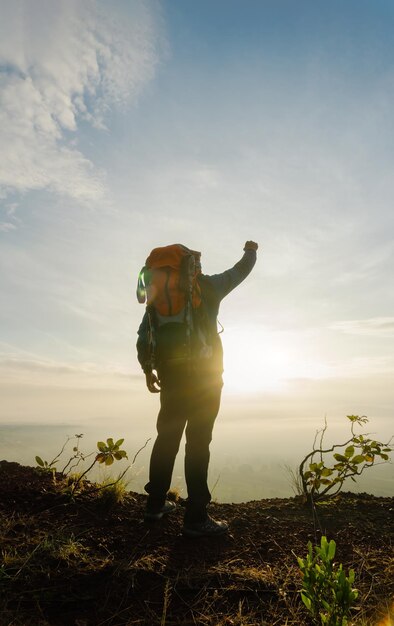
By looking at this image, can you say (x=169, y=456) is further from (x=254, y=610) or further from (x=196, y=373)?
(x=254, y=610)

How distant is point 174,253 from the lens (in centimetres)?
359

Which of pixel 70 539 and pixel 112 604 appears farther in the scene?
pixel 70 539

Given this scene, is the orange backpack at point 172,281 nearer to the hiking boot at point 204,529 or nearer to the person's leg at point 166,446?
the person's leg at point 166,446

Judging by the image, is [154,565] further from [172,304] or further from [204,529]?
[172,304]

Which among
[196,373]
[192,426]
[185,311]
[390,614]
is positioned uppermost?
[185,311]

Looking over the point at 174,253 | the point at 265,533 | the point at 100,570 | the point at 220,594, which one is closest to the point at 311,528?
the point at 265,533

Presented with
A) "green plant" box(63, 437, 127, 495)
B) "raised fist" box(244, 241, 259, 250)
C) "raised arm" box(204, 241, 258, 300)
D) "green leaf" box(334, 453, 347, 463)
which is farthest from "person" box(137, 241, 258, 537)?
"green leaf" box(334, 453, 347, 463)

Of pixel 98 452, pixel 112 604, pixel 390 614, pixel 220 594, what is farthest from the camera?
pixel 98 452

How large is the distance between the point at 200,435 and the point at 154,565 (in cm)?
122

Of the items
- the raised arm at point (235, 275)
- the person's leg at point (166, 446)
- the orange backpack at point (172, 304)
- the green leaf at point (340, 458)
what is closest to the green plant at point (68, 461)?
the person's leg at point (166, 446)

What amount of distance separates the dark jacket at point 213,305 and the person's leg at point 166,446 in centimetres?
45

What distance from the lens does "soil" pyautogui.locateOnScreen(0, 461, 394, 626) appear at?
1892mm

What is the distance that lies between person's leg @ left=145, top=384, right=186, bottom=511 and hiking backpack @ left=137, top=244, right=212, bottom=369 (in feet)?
1.19

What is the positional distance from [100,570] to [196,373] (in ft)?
5.58
